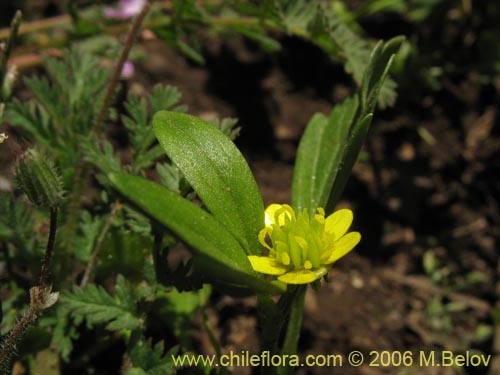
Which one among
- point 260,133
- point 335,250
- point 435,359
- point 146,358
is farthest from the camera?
point 260,133

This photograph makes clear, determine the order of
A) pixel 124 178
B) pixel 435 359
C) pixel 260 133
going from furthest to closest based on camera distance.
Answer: pixel 260 133, pixel 435 359, pixel 124 178

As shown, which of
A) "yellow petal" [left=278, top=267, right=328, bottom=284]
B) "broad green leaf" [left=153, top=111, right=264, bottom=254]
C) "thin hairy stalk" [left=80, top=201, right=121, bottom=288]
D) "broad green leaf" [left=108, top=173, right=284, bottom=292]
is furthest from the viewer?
"thin hairy stalk" [left=80, top=201, right=121, bottom=288]

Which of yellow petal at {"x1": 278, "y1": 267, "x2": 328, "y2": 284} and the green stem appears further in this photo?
the green stem

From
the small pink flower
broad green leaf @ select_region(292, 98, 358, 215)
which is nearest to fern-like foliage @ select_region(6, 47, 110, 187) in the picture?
broad green leaf @ select_region(292, 98, 358, 215)

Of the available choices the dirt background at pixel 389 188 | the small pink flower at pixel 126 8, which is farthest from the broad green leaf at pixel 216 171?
the small pink flower at pixel 126 8

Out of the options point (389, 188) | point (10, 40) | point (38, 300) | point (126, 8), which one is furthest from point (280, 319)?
point (126, 8)

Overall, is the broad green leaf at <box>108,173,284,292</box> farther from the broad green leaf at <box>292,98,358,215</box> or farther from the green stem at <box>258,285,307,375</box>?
the broad green leaf at <box>292,98,358,215</box>

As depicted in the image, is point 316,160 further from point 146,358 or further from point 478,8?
point 478,8

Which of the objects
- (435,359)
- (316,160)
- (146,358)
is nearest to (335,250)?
(316,160)
